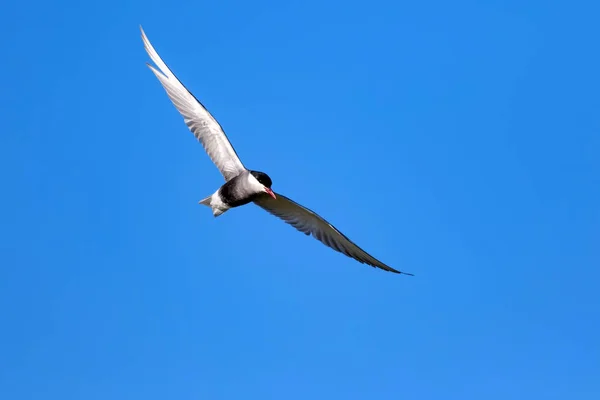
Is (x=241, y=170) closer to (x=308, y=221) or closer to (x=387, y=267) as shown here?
(x=308, y=221)

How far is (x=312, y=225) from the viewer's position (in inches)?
564

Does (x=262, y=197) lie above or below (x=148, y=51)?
below

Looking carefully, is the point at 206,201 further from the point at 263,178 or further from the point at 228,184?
the point at 263,178

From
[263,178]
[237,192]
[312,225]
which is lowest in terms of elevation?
[237,192]

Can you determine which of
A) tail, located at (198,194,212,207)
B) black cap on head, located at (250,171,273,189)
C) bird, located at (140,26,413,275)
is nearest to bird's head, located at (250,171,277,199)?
black cap on head, located at (250,171,273,189)

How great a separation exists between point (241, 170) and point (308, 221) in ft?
5.64

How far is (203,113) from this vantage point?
1420 centimetres

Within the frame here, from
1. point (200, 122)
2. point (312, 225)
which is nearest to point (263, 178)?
point (312, 225)

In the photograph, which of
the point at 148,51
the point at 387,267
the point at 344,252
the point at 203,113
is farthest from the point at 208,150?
the point at 387,267

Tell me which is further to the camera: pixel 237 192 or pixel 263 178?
pixel 237 192

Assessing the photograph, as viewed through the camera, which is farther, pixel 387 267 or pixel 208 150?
pixel 208 150

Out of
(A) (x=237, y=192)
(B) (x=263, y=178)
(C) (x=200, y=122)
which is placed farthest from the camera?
(C) (x=200, y=122)

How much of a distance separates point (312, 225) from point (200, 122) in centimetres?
311

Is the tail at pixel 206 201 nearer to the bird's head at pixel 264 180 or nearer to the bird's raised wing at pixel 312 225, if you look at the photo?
the bird's raised wing at pixel 312 225
